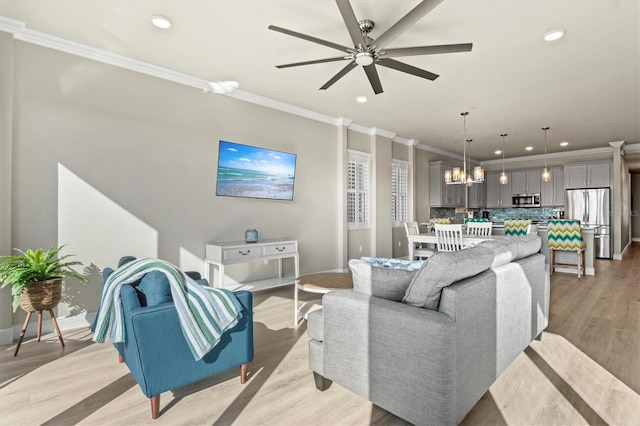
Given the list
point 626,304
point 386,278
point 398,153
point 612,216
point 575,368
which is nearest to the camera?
point 386,278

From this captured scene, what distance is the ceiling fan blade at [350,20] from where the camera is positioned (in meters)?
2.05

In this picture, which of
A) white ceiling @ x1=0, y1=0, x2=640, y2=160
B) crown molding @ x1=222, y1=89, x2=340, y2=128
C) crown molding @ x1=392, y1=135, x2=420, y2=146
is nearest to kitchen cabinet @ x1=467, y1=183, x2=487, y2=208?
crown molding @ x1=392, y1=135, x2=420, y2=146

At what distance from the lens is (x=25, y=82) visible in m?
2.96

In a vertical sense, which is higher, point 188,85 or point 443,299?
point 188,85

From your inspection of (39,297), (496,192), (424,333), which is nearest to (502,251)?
(424,333)

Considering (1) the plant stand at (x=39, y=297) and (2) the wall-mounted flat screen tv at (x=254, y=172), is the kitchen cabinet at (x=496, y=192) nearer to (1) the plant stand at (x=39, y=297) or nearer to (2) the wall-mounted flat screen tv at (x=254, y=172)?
(2) the wall-mounted flat screen tv at (x=254, y=172)

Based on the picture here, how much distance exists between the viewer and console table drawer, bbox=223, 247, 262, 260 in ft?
12.6

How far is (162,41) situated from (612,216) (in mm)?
9517

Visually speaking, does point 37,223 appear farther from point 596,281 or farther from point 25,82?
point 596,281

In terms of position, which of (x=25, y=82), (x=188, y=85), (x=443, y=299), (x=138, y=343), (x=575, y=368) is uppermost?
(x=188, y=85)

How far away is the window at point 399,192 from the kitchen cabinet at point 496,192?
3936mm

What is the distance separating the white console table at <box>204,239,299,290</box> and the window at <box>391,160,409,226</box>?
10.4ft

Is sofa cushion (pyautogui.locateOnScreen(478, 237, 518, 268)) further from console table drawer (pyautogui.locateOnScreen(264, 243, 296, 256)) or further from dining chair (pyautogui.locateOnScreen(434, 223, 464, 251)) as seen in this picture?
console table drawer (pyautogui.locateOnScreen(264, 243, 296, 256))

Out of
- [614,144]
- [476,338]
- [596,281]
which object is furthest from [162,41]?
[614,144]
